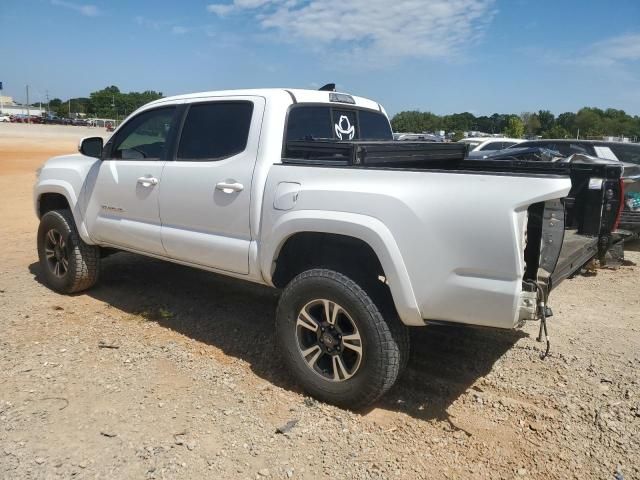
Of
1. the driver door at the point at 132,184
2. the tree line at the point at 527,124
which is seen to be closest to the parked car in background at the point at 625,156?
the driver door at the point at 132,184

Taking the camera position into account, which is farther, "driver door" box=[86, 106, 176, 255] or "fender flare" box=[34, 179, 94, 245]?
"fender flare" box=[34, 179, 94, 245]

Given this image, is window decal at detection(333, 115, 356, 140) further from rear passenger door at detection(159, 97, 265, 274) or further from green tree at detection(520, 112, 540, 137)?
green tree at detection(520, 112, 540, 137)

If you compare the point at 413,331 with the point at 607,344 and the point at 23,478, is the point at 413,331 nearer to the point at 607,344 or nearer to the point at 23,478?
the point at 607,344

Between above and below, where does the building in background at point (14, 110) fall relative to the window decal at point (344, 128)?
above

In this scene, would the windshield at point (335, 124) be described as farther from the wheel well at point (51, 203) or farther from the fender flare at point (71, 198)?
the wheel well at point (51, 203)

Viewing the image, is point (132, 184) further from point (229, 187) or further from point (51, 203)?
point (51, 203)

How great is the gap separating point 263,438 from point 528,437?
1490mm

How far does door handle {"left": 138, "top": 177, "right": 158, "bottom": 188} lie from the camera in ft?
14.7

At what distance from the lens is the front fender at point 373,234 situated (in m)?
3.07

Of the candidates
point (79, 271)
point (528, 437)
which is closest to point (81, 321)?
point (79, 271)

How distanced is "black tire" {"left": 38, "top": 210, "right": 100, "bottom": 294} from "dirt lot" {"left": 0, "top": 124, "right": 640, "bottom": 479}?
10.0 inches

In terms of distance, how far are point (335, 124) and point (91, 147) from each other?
7.62 ft

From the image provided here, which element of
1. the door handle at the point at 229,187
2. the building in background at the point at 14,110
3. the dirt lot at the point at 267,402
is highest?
the building in background at the point at 14,110

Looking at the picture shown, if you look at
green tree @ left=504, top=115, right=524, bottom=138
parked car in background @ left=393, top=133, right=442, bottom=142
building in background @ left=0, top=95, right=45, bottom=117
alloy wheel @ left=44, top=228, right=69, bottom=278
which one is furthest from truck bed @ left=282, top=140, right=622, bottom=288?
building in background @ left=0, top=95, right=45, bottom=117
